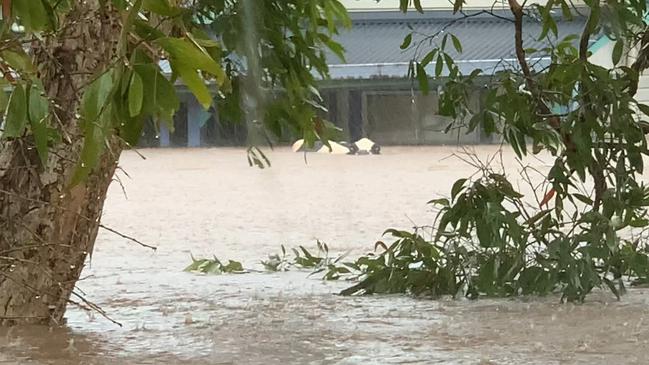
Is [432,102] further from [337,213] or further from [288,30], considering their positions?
[337,213]

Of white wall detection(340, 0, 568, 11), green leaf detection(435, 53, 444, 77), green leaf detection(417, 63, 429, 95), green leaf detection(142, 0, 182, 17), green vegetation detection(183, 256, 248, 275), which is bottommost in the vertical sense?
green vegetation detection(183, 256, 248, 275)

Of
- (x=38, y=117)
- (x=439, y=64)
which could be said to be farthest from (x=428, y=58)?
(x=38, y=117)

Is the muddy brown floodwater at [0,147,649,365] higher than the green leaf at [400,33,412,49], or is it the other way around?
the green leaf at [400,33,412,49]

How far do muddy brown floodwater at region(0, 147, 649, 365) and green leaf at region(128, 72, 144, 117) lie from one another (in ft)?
0.88

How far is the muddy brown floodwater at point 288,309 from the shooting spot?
69 cm

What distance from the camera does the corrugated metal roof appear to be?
1.07 m

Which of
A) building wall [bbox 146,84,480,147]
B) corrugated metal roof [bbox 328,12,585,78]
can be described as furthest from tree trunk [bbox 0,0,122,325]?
corrugated metal roof [bbox 328,12,585,78]

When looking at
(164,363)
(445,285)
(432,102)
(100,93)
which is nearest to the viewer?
(100,93)

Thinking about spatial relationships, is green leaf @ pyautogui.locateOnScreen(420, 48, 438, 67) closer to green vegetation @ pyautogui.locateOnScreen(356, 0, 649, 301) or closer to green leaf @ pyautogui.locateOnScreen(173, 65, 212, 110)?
green vegetation @ pyautogui.locateOnScreen(356, 0, 649, 301)

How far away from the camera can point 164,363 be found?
66cm

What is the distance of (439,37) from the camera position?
3.86ft

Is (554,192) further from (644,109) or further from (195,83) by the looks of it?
(195,83)

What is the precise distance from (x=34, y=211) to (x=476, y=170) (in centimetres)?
54

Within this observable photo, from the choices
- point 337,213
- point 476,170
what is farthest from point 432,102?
point 337,213
